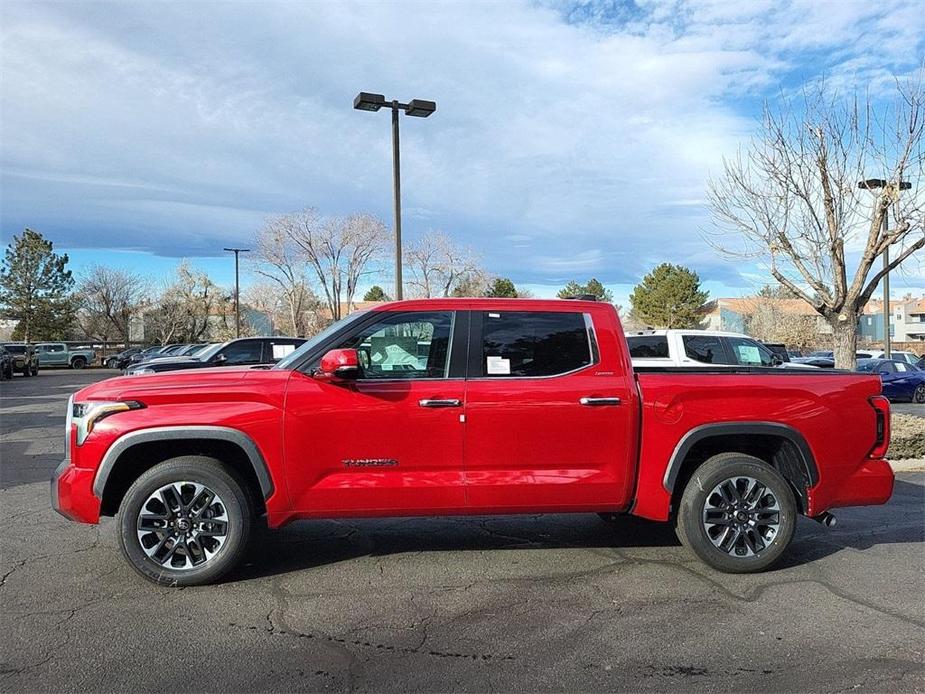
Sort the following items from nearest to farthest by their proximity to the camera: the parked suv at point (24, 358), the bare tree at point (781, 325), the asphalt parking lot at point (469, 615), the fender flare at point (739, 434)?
1. the asphalt parking lot at point (469, 615)
2. the fender flare at point (739, 434)
3. the parked suv at point (24, 358)
4. the bare tree at point (781, 325)

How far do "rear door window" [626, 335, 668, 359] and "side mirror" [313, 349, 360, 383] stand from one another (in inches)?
→ 338

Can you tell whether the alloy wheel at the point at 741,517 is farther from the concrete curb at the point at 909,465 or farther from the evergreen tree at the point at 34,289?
the evergreen tree at the point at 34,289

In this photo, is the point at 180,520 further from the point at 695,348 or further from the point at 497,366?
the point at 695,348

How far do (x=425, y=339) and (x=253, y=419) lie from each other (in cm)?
126

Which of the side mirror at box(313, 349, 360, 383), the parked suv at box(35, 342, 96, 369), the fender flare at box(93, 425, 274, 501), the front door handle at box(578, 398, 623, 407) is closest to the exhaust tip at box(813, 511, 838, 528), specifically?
the front door handle at box(578, 398, 623, 407)

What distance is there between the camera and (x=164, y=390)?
4.57 m

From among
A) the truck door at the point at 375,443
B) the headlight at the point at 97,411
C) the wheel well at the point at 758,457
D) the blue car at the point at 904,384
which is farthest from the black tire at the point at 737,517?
the blue car at the point at 904,384

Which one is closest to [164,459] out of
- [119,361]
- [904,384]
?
[904,384]

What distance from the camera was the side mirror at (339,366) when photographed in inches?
176

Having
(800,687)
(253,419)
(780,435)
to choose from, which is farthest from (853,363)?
(253,419)

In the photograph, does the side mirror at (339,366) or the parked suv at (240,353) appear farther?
the parked suv at (240,353)

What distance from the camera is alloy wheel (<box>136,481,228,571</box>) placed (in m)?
4.54

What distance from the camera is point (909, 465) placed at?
9.27 meters

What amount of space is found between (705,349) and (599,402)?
842 centimetres
